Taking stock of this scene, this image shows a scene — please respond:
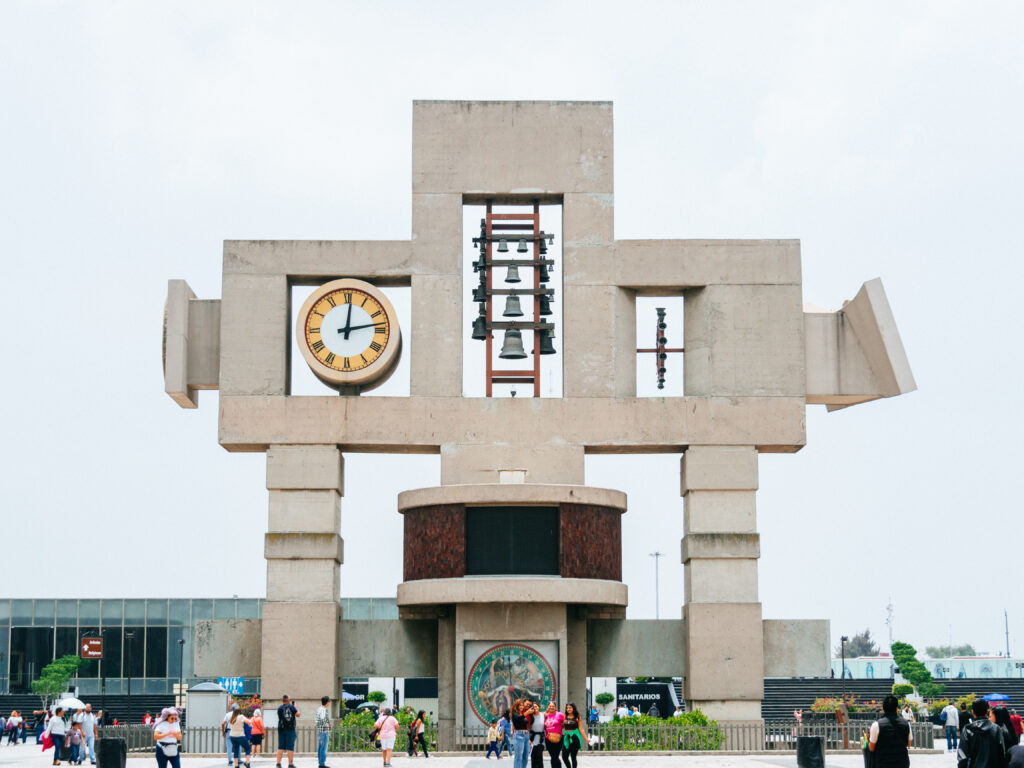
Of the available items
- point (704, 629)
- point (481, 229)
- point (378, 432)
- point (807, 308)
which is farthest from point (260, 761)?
point (807, 308)

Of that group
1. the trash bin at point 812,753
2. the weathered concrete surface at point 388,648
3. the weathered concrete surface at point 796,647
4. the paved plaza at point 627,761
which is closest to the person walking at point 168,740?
the paved plaza at point 627,761

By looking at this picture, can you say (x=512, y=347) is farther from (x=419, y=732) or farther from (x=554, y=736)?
(x=554, y=736)

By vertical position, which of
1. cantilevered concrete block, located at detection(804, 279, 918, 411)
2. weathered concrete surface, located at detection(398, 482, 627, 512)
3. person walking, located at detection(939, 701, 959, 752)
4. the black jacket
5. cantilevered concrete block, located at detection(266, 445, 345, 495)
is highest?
cantilevered concrete block, located at detection(804, 279, 918, 411)

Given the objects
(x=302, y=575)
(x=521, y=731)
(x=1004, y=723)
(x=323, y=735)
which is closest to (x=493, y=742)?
(x=323, y=735)

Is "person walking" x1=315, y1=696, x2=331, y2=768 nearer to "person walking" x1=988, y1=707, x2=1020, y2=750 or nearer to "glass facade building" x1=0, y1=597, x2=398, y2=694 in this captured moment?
"person walking" x1=988, y1=707, x2=1020, y2=750

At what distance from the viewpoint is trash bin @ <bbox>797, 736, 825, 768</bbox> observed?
121 ft

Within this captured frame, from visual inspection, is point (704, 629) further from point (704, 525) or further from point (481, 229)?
point (481, 229)

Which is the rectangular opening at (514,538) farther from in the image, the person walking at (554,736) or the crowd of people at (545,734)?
the person walking at (554,736)

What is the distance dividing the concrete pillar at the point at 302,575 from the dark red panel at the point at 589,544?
722cm

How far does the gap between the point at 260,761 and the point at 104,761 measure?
7.66 metres

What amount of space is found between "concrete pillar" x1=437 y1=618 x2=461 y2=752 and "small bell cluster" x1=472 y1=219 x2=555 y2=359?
8531 millimetres

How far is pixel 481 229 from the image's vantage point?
49156mm

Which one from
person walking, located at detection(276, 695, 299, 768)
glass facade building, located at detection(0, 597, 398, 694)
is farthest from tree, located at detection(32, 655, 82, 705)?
person walking, located at detection(276, 695, 299, 768)

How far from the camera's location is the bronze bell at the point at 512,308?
4825 cm
